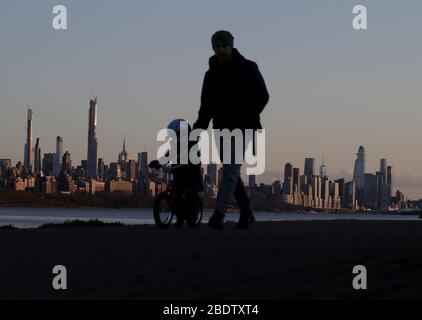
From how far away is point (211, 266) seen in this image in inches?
297

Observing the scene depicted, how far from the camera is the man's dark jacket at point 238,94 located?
1238cm

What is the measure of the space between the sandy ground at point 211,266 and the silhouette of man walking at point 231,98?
1.96 metres

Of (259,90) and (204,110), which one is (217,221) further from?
(259,90)

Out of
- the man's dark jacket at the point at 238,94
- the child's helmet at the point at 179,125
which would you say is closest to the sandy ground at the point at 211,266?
the man's dark jacket at the point at 238,94

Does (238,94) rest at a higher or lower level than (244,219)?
higher

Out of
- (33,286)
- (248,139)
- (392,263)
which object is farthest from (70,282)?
(248,139)

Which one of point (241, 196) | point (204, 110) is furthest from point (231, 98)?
A: point (241, 196)

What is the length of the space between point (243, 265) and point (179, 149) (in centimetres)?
617

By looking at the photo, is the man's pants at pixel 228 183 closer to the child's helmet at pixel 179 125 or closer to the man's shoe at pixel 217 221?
the man's shoe at pixel 217 221

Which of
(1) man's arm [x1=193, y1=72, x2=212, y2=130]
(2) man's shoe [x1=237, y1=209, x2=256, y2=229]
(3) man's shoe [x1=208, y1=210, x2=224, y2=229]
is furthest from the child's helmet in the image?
(3) man's shoe [x1=208, y1=210, x2=224, y2=229]

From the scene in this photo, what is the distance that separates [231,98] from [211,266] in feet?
16.9

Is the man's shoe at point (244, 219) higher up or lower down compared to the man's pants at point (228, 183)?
lower down

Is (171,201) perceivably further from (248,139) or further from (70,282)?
(70,282)

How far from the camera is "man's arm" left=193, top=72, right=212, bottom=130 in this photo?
502 inches
